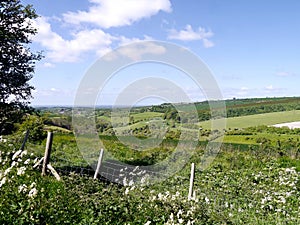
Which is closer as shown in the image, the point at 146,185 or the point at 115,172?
the point at 146,185

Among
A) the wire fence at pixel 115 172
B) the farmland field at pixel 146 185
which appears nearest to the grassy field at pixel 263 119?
the farmland field at pixel 146 185

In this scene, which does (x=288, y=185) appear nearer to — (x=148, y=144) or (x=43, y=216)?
(x=148, y=144)

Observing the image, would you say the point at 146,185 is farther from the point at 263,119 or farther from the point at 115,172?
the point at 263,119

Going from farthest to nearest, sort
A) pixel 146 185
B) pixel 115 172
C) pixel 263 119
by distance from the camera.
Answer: pixel 263 119
pixel 115 172
pixel 146 185

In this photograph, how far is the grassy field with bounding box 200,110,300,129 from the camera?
108 feet

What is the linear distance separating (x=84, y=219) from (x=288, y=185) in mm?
7562

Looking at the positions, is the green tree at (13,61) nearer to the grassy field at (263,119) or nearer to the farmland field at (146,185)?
the farmland field at (146,185)

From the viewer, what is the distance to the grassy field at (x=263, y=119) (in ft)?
108

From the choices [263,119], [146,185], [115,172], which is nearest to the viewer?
[146,185]

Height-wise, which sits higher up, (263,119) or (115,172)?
(263,119)

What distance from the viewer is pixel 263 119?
36.2 m

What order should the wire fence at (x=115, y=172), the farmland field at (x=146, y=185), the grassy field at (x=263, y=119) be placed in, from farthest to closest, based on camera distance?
the grassy field at (x=263, y=119) < the wire fence at (x=115, y=172) < the farmland field at (x=146, y=185)

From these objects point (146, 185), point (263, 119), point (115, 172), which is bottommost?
point (115, 172)

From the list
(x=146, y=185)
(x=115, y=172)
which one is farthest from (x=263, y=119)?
(x=146, y=185)
